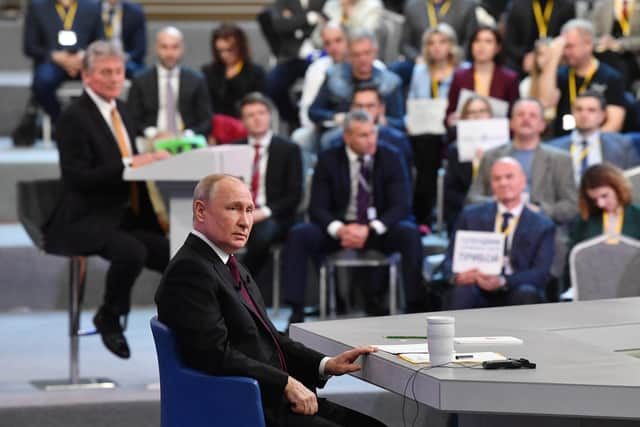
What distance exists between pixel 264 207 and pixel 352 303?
88 cm

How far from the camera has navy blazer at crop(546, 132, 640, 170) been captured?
8195 mm

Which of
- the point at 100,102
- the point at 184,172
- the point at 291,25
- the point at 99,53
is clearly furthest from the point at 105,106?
the point at 291,25

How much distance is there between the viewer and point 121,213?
20.7ft

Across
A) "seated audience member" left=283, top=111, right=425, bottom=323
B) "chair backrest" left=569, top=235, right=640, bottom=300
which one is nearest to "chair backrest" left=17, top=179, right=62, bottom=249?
"seated audience member" left=283, top=111, right=425, bottom=323

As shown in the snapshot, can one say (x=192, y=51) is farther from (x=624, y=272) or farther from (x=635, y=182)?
(x=624, y=272)

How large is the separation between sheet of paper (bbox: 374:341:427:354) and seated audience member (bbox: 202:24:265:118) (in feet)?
18.5

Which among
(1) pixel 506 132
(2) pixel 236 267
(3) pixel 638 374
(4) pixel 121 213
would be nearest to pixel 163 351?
(2) pixel 236 267

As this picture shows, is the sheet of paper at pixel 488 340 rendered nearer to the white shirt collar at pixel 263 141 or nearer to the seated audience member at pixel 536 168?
the seated audience member at pixel 536 168

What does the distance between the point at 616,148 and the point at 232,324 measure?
472 centimetres

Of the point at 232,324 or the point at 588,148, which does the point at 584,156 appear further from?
the point at 232,324

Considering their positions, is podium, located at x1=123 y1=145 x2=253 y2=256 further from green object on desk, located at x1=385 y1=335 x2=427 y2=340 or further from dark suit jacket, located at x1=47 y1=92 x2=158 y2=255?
green object on desk, located at x1=385 y1=335 x2=427 y2=340

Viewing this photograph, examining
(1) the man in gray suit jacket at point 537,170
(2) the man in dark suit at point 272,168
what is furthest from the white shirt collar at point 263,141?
(1) the man in gray suit jacket at point 537,170

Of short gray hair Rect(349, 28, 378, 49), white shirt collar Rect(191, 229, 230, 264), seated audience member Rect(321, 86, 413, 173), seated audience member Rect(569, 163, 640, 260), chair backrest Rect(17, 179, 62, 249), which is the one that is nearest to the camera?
white shirt collar Rect(191, 229, 230, 264)

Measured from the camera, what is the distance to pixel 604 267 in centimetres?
650
